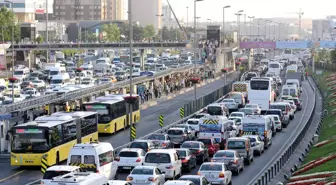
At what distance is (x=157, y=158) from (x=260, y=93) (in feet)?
122

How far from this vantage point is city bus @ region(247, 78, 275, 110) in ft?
252

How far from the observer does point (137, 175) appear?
120ft

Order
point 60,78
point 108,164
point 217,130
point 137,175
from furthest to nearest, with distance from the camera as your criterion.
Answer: point 60,78 < point 217,130 < point 108,164 < point 137,175

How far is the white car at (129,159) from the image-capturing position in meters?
42.3

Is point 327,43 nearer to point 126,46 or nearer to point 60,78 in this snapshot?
point 126,46

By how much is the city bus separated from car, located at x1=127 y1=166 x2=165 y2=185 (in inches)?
1559

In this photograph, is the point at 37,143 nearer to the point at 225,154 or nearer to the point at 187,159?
the point at 187,159

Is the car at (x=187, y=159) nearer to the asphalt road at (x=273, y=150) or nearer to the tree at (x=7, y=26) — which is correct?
the asphalt road at (x=273, y=150)

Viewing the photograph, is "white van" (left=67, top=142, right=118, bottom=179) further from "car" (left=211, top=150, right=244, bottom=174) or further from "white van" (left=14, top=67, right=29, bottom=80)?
"white van" (left=14, top=67, right=29, bottom=80)

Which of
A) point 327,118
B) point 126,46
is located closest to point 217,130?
point 327,118

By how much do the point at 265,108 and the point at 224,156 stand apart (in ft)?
107

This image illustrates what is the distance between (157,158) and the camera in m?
41.0

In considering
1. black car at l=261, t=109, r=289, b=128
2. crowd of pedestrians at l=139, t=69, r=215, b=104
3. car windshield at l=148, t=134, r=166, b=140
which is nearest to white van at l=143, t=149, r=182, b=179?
car windshield at l=148, t=134, r=166, b=140

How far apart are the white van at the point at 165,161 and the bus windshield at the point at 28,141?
21.7ft
